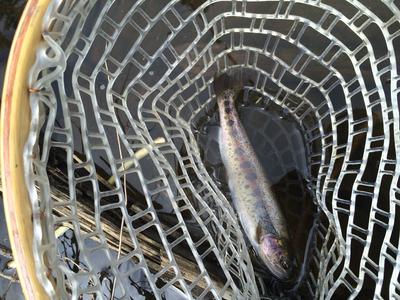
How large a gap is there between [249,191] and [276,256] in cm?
33

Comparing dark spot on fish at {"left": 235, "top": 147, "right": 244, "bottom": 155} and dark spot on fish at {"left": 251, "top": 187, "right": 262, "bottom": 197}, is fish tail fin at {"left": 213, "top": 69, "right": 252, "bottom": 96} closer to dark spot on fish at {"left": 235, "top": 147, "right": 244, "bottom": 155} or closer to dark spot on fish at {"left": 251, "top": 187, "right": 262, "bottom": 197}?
dark spot on fish at {"left": 235, "top": 147, "right": 244, "bottom": 155}

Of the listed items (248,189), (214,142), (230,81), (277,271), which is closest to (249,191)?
(248,189)

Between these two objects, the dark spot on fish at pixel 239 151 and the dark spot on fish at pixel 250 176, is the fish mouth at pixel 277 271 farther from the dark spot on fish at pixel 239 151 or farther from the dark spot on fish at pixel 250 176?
the dark spot on fish at pixel 239 151

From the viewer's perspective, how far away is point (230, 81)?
2.21 metres

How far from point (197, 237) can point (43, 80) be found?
1.36 meters

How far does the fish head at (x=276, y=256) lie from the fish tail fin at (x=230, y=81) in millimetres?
723

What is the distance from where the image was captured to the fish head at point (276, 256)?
7.19 ft

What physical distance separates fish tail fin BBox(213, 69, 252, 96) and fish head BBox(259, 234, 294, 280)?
2.37 ft

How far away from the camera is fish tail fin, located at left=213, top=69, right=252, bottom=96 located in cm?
219

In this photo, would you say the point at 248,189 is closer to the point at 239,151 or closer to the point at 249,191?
the point at 249,191


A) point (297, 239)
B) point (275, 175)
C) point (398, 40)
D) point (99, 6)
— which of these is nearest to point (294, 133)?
point (275, 175)

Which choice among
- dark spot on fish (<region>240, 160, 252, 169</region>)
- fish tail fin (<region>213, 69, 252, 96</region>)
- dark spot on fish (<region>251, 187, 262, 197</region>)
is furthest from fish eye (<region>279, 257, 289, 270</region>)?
fish tail fin (<region>213, 69, 252, 96</region>)

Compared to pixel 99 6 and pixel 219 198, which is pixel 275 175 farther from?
pixel 99 6

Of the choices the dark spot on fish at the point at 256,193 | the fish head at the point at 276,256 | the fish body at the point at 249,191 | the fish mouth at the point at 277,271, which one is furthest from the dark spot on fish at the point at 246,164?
the fish mouth at the point at 277,271
